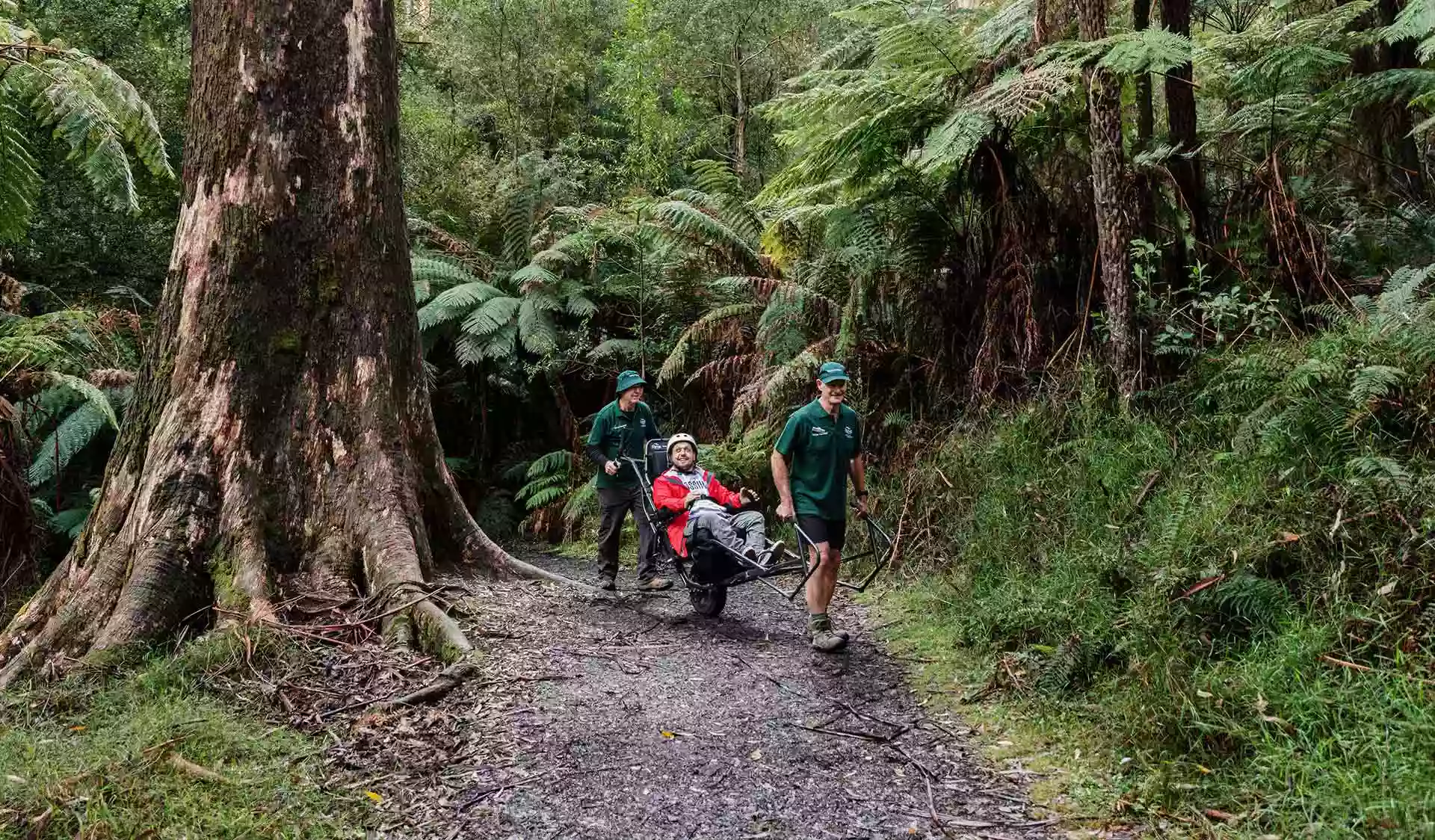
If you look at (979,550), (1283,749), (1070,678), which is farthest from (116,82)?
(1283,749)

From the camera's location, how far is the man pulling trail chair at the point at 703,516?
5.88 metres

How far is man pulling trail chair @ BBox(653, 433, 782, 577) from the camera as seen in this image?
588 cm

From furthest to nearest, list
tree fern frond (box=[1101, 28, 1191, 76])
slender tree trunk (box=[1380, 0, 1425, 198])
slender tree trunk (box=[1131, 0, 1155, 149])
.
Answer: slender tree trunk (box=[1380, 0, 1425, 198])
slender tree trunk (box=[1131, 0, 1155, 149])
tree fern frond (box=[1101, 28, 1191, 76])

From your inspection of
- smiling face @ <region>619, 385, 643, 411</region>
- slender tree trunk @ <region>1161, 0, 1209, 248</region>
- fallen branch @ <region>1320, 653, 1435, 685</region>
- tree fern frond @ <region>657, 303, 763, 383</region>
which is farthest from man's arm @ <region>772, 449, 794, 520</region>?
tree fern frond @ <region>657, 303, 763, 383</region>

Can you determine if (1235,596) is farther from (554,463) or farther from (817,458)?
(554,463)

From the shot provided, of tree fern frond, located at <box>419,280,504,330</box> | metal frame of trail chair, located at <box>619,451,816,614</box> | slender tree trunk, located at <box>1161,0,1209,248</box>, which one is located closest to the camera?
metal frame of trail chair, located at <box>619,451,816,614</box>

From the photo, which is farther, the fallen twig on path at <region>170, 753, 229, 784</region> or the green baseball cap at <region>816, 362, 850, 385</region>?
the green baseball cap at <region>816, 362, 850, 385</region>

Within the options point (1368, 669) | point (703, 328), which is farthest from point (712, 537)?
point (703, 328)

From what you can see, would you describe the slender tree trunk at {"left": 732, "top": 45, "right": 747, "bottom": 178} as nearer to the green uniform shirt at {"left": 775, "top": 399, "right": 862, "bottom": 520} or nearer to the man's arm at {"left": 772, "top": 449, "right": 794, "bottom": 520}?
the green uniform shirt at {"left": 775, "top": 399, "right": 862, "bottom": 520}

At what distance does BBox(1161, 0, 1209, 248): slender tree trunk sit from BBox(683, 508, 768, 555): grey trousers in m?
3.85

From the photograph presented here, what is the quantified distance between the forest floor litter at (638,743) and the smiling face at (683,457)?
148cm

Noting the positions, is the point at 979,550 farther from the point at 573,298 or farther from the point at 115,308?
the point at 115,308

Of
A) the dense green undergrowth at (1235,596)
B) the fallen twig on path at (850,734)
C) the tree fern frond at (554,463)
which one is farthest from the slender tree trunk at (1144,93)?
the tree fern frond at (554,463)

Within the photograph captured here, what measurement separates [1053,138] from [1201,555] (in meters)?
4.64
